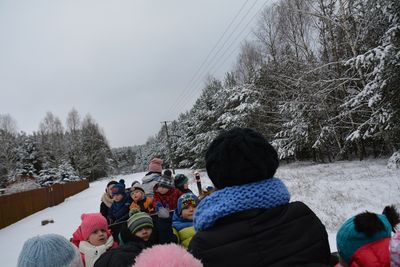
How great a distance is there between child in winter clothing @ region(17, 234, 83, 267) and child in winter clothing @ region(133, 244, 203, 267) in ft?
2.82

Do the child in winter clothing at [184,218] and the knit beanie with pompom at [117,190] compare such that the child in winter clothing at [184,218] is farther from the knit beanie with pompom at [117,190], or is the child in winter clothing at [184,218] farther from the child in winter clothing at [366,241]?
the child in winter clothing at [366,241]

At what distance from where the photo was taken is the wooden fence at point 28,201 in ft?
52.3

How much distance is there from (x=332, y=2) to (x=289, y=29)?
8.38m

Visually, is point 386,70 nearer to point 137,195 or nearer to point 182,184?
point 182,184

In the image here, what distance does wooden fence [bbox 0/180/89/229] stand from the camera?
1595 cm

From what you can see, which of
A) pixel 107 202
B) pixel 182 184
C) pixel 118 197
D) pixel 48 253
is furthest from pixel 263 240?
pixel 107 202

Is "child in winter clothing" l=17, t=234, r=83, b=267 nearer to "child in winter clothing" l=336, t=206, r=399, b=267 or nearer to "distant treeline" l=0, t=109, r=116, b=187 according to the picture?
"child in winter clothing" l=336, t=206, r=399, b=267

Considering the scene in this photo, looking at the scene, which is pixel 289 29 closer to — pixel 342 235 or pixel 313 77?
pixel 313 77

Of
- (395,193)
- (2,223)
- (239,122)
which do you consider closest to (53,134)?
(239,122)

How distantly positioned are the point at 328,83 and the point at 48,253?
1803 cm

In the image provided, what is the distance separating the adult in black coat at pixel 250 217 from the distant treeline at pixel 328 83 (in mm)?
10039

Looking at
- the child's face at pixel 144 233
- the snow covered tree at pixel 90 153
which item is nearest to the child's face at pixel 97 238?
the child's face at pixel 144 233

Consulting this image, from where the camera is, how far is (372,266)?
1744mm

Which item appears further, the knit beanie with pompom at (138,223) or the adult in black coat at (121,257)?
the knit beanie with pompom at (138,223)
